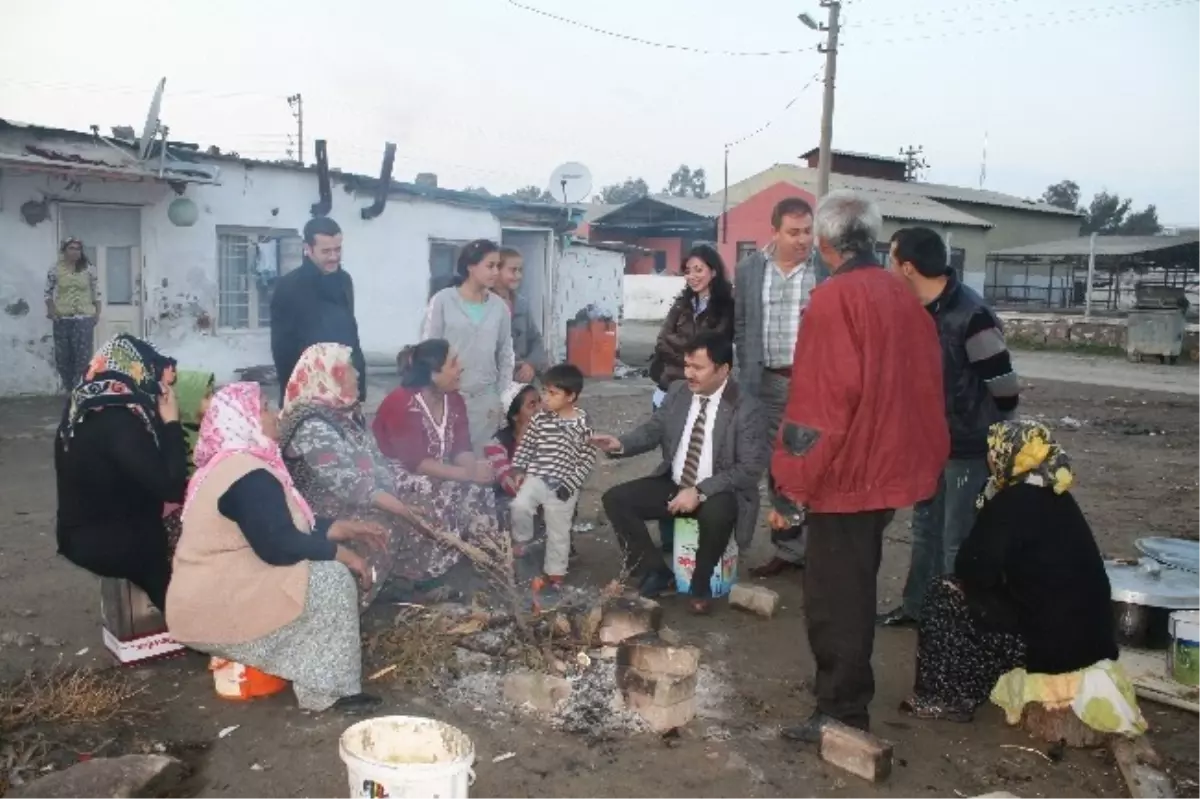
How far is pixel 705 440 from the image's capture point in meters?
5.37

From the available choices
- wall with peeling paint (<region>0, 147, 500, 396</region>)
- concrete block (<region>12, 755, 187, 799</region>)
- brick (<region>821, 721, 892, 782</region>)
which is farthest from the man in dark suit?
wall with peeling paint (<region>0, 147, 500, 396</region>)

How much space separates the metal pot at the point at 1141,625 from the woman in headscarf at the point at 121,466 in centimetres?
438

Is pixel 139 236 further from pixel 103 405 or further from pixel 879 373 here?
pixel 879 373

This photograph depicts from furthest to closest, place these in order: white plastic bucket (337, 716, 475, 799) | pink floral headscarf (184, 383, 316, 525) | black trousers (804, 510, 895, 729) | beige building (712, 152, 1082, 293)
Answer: beige building (712, 152, 1082, 293) → pink floral headscarf (184, 383, 316, 525) → black trousers (804, 510, 895, 729) → white plastic bucket (337, 716, 475, 799)

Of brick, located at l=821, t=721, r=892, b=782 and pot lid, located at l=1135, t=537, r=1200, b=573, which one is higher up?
pot lid, located at l=1135, t=537, r=1200, b=573

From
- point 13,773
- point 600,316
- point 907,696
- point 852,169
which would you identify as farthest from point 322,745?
point 852,169

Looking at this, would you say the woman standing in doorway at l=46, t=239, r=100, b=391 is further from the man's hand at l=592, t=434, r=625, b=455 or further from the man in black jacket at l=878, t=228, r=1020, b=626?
the man in black jacket at l=878, t=228, r=1020, b=626

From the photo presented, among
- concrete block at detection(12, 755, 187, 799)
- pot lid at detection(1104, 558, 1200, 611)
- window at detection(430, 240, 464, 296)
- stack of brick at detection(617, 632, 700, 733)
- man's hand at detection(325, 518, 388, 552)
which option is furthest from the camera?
window at detection(430, 240, 464, 296)

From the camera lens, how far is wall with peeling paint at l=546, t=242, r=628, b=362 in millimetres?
17828

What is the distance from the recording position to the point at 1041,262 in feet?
118

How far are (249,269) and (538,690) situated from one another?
37.8ft

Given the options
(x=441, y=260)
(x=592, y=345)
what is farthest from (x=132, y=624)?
(x=592, y=345)

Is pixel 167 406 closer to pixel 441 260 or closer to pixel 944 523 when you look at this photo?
pixel 944 523

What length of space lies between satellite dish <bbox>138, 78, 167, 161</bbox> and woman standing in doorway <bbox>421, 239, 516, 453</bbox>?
747 centimetres
